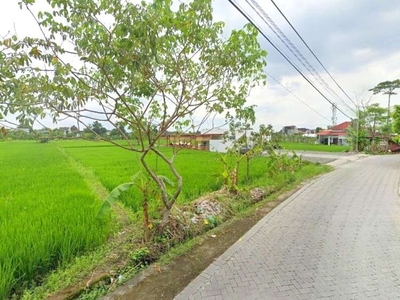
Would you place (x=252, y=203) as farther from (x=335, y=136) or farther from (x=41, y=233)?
(x=335, y=136)

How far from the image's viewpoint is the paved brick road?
106 inches

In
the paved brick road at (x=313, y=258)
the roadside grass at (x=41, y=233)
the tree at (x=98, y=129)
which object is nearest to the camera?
the paved brick road at (x=313, y=258)

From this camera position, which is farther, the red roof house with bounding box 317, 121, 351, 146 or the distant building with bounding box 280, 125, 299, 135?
the distant building with bounding box 280, 125, 299, 135

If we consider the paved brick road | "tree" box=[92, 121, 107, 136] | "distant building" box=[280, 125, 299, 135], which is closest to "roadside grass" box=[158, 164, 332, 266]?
the paved brick road

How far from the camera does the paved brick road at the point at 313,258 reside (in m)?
2.68

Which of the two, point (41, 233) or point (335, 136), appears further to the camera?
point (335, 136)

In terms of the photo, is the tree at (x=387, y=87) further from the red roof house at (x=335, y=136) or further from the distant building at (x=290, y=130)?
the distant building at (x=290, y=130)

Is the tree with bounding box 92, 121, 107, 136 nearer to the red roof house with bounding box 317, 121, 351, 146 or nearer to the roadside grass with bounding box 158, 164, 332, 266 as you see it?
the roadside grass with bounding box 158, 164, 332, 266

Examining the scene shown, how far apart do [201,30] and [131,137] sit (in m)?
2.00

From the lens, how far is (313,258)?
340 centimetres

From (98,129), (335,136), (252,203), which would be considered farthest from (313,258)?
(335,136)

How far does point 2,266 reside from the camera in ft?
9.07

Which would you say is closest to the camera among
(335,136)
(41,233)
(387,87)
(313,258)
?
(313,258)

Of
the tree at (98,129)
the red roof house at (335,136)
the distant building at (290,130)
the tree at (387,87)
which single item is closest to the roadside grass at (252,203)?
the tree at (98,129)
